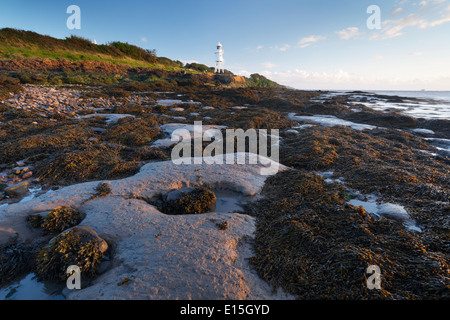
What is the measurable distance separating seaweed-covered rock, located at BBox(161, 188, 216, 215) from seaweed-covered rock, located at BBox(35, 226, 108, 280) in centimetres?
110

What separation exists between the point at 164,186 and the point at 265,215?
1.80 meters

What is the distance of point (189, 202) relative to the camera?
10.3 feet

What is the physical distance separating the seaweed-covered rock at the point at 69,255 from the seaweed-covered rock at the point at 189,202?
43.4 inches

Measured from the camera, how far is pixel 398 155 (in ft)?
18.4

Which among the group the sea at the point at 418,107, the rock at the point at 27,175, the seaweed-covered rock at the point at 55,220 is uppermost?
the sea at the point at 418,107

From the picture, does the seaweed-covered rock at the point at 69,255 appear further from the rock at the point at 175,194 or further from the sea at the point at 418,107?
the sea at the point at 418,107

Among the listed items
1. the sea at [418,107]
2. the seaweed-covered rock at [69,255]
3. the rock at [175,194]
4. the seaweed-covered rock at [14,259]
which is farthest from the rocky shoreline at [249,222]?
the sea at [418,107]

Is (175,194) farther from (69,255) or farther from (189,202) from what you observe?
(69,255)

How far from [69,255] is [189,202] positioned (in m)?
1.53

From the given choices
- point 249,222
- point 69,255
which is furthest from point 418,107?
point 69,255

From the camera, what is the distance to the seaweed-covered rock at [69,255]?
198cm

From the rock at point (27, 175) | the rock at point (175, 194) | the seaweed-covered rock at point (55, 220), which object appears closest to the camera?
the seaweed-covered rock at point (55, 220)
